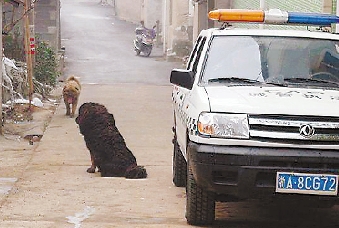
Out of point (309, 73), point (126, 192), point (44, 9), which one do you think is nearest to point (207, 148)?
point (309, 73)

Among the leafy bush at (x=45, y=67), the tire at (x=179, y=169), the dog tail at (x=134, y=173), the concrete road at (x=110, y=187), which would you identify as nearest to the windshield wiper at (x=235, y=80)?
the concrete road at (x=110, y=187)

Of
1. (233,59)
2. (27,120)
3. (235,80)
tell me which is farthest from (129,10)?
(235,80)

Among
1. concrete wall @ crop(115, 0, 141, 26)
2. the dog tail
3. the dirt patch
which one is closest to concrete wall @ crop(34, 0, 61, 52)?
the dirt patch

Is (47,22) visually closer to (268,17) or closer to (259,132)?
(268,17)

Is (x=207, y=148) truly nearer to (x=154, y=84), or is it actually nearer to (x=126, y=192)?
(x=126, y=192)

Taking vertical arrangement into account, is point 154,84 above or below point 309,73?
below

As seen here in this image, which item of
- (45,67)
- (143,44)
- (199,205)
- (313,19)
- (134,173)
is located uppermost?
(313,19)

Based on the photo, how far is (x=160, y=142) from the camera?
14.5 m

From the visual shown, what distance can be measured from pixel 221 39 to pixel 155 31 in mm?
32522

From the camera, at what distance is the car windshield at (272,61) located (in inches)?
321

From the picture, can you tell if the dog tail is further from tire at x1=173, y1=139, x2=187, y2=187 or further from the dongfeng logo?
the dongfeng logo

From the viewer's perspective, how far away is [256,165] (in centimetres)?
704

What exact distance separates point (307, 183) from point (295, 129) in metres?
0.44

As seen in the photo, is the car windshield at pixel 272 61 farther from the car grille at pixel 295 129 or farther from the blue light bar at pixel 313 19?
the car grille at pixel 295 129
